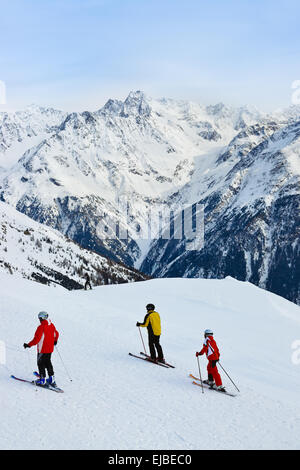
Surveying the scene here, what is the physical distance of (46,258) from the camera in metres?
151

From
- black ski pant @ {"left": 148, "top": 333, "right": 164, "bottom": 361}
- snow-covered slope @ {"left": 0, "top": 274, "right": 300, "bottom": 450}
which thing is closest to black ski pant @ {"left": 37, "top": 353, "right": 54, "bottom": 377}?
snow-covered slope @ {"left": 0, "top": 274, "right": 300, "bottom": 450}

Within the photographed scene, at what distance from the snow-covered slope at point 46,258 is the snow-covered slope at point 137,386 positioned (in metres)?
88.8

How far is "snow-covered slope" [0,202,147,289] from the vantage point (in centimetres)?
12825

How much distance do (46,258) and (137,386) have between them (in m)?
141

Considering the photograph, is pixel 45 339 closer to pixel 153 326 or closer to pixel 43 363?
pixel 43 363

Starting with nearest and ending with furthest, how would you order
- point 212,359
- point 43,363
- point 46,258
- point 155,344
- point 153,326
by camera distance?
point 43,363 < point 212,359 < point 153,326 < point 155,344 < point 46,258

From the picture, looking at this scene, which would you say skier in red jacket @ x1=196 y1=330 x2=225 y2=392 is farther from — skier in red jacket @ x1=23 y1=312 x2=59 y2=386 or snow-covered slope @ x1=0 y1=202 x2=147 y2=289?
snow-covered slope @ x1=0 y1=202 x2=147 y2=289

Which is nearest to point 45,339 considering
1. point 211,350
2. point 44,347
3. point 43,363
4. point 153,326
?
point 44,347

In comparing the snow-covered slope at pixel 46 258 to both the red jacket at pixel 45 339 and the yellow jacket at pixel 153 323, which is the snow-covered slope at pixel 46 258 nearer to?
the yellow jacket at pixel 153 323

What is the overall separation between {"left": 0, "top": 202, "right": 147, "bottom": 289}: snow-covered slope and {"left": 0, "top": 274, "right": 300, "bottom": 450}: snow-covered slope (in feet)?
291
